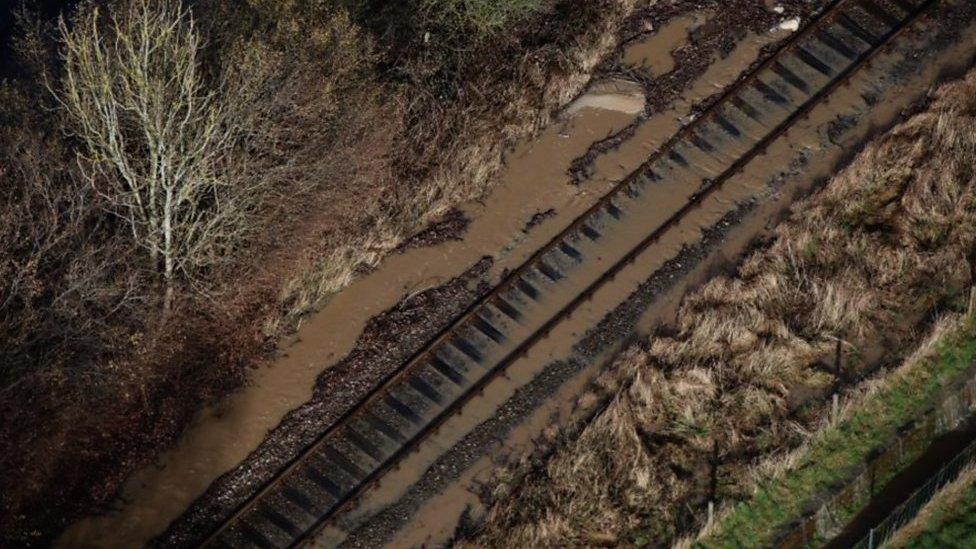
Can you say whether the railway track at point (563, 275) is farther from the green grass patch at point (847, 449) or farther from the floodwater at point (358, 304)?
the green grass patch at point (847, 449)

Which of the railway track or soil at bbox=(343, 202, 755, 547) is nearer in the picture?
soil at bbox=(343, 202, 755, 547)

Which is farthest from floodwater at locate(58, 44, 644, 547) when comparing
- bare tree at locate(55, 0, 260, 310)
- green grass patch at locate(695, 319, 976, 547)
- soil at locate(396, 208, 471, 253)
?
green grass patch at locate(695, 319, 976, 547)

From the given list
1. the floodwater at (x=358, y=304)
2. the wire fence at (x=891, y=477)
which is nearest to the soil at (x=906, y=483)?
the wire fence at (x=891, y=477)

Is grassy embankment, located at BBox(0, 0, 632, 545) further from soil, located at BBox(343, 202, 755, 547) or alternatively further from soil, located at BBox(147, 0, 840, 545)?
soil, located at BBox(343, 202, 755, 547)

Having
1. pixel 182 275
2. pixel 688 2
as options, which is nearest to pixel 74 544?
pixel 182 275

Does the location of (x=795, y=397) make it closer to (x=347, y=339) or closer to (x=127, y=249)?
(x=347, y=339)

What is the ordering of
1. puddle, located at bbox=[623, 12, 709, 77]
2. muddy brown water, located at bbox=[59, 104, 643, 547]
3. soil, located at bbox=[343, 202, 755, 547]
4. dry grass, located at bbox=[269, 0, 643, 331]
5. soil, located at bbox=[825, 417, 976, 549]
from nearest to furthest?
1. soil, located at bbox=[825, 417, 976, 549]
2. soil, located at bbox=[343, 202, 755, 547]
3. muddy brown water, located at bbox=[59, 104, 643, 547]
4. dry grass, located at bbox=[269, 0, 643, 331]
5. puddle, located at bbox=[623, 12, 709, 77]
